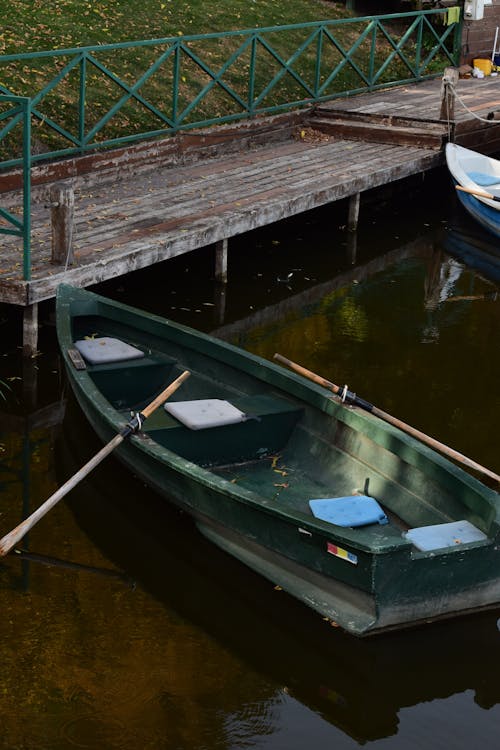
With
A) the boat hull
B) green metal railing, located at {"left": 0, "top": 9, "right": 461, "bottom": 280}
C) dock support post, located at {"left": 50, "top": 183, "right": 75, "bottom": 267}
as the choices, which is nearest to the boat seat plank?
dock support post, located at {"left": 50, "top": 183, "right": 75, "bottom": 267}

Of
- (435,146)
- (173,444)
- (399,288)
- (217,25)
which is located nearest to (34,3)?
(217,25)

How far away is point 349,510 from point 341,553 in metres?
0.84

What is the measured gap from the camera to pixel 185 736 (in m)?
6.18

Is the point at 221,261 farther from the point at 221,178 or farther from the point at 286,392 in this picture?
the point at 286,392

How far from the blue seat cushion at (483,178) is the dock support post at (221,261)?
15.2ft

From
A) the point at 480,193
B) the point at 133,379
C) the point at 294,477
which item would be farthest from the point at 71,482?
the point at 480,193

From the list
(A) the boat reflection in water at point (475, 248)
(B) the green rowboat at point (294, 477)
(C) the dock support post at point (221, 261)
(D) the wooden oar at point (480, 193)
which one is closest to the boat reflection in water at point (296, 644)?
(B) the green rowboat at point (294, 477)

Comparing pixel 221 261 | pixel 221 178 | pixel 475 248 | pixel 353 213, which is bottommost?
pixel 475 248

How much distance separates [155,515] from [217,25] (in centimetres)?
1300

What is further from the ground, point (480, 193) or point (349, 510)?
point (480, 193)

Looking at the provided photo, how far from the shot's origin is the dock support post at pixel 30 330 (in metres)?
10.5

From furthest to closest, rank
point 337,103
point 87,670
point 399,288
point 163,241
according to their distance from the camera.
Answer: point 337,103 → point 399,288 → point 163,241 → point 87,670

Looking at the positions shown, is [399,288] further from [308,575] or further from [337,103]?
[308,575]

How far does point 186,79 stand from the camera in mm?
17438
